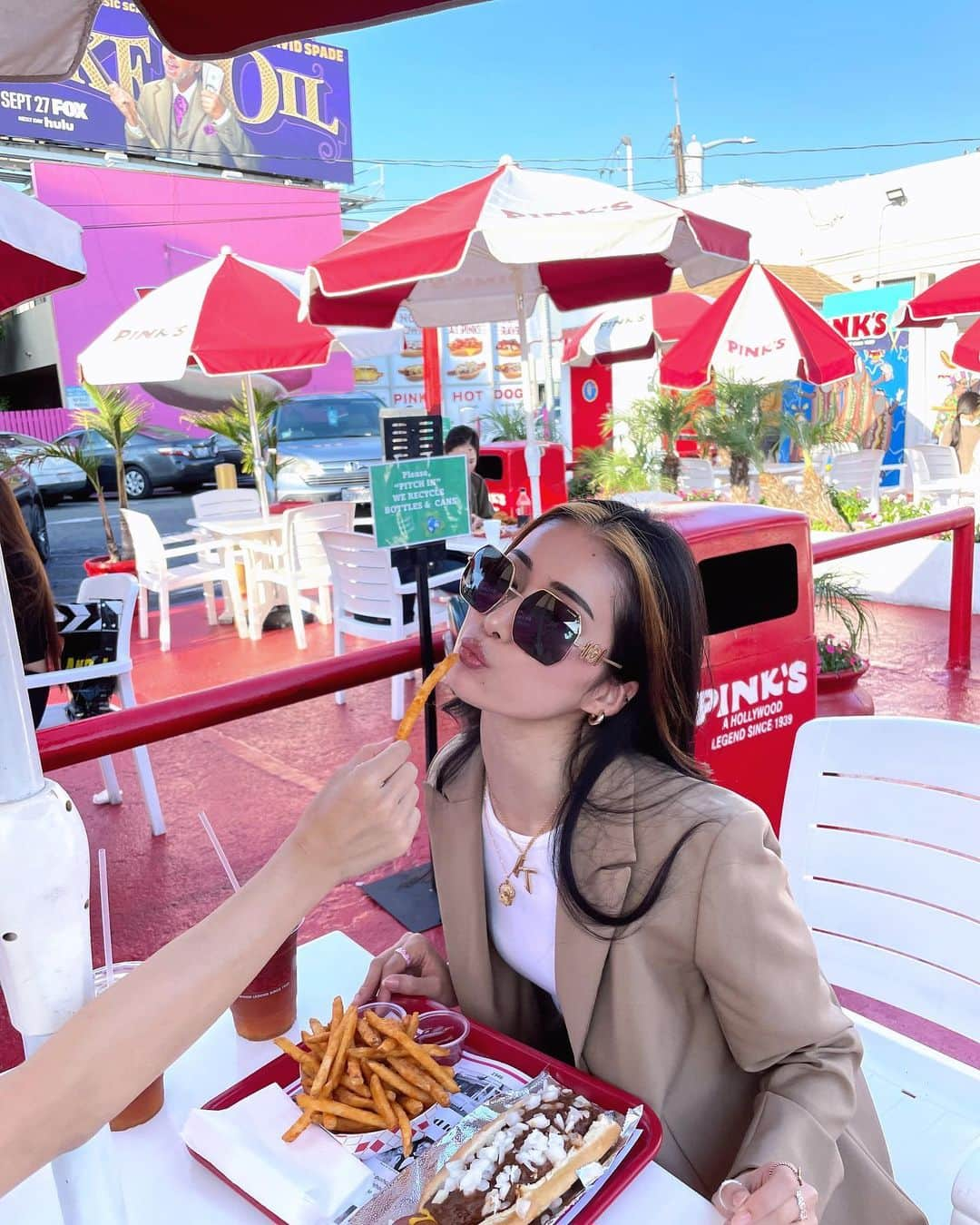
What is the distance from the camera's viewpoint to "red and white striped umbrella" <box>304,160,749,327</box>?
4.79m

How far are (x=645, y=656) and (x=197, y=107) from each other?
29238 mm

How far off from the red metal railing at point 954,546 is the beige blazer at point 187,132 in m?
25.4

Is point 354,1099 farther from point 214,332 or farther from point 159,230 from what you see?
point 159,230

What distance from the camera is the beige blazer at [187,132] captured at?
2506 centimetres

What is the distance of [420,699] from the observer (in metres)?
1.45

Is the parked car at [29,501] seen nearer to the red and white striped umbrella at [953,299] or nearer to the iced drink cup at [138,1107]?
the red and white striped umbrella at [953,299]

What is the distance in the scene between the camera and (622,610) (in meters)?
1.65

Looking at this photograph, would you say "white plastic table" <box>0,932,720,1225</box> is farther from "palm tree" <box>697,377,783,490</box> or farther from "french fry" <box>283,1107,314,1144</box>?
"palm tree" <box>697,377,783,490</box>

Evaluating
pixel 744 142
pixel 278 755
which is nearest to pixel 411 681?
pixel 278 755

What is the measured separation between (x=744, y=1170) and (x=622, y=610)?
0.84 metres

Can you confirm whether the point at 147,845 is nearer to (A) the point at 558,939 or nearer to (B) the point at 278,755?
(B) the point at 278,755

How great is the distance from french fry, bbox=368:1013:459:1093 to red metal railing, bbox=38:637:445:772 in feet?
3.71

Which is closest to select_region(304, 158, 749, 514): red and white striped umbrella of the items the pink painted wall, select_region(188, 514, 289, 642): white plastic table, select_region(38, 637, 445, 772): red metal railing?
select_region(188, 514, 289, 642): white plastic table

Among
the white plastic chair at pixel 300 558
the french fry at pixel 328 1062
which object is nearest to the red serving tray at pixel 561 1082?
the french fry at pixel 328 1062
